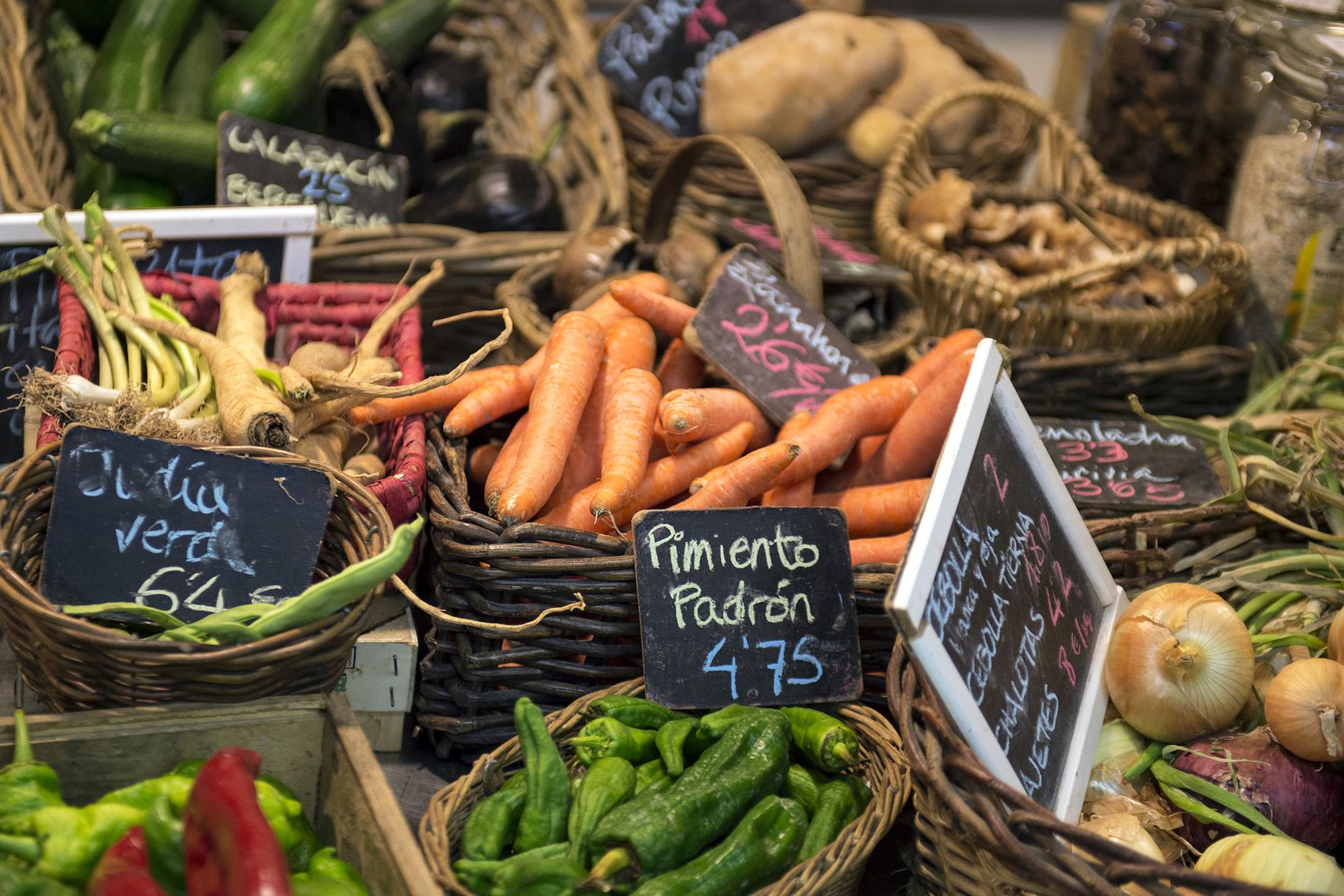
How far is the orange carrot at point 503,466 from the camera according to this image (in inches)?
56.2

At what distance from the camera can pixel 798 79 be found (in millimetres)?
2381

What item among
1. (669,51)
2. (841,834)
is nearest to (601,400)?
(841,834)

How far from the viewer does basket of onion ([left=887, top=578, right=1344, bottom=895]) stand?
3.49 feet

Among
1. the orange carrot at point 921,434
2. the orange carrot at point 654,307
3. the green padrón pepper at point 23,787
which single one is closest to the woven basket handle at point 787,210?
the orange carrot at point 654,307

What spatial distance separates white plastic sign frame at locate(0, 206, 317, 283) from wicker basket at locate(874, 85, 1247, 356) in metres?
1.06

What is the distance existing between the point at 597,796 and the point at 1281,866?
635mm

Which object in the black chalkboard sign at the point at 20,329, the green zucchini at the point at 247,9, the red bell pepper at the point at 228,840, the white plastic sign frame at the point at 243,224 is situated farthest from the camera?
the green zucchini at the point at 247,9

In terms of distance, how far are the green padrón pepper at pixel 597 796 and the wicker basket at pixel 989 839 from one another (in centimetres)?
28

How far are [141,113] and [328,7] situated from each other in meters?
0.46

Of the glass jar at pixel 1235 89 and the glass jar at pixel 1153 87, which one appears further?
the glass jar at pixel 1153 87

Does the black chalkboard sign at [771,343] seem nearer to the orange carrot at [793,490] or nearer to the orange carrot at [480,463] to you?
the orange carrot at [793,490]

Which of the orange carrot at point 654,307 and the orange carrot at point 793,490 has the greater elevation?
the orange carrot at point 654,307

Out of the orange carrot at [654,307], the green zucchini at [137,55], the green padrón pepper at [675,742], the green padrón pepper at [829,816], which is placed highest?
the green zucchini at [137,55]

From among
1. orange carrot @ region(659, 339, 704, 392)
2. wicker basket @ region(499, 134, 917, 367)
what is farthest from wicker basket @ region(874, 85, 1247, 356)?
orange carrot @ region(659, 339, 704, 392)
